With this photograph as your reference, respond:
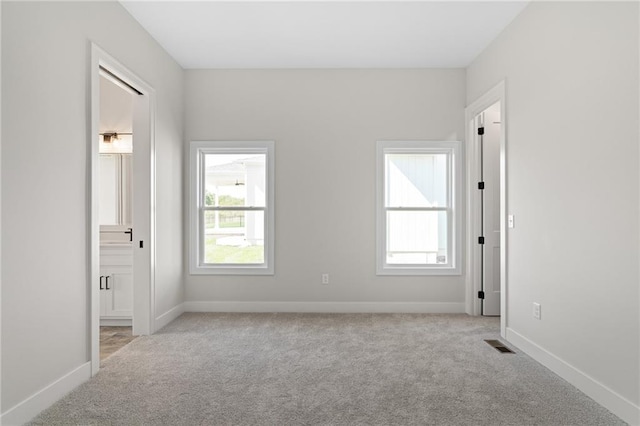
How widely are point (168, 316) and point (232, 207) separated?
1475 mm

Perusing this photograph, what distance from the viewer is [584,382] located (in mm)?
2697

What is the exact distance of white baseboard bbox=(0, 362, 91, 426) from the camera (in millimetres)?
2206

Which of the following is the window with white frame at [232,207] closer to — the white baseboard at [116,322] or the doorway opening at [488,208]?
the white baseboard at [116,322]

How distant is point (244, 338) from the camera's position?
3.86m

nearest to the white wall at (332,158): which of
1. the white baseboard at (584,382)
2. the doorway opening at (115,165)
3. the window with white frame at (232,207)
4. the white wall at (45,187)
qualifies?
the window with white frame at (232,207)

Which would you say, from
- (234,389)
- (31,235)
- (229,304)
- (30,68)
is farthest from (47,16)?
(229,304)

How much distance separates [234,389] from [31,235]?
1618 mm

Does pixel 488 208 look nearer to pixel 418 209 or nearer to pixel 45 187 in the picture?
pixel 418 209

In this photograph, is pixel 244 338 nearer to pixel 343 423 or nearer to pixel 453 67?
pixel 343 423

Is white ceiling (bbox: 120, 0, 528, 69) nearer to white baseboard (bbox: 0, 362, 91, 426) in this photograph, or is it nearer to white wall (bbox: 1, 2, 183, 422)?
white wall (bbox: 1, 2, 183, 422)

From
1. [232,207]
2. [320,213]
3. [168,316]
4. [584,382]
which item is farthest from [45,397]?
[584,382]

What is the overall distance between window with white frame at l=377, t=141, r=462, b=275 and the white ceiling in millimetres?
1179

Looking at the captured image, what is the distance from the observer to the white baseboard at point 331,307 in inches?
191

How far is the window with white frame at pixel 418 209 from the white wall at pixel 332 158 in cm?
20
